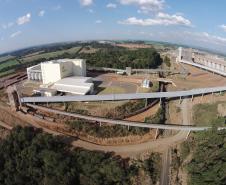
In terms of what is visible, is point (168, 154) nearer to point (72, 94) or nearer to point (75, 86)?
point (72, 94)

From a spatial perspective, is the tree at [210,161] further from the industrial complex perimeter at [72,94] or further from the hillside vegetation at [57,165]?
the industrial complex perimeter at [72,94]

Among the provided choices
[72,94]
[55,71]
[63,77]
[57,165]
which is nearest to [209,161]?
[57,165]

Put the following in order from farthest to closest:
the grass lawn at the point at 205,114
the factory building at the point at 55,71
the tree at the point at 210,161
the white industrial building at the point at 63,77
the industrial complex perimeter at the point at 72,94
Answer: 1. the factory building at the point at 55,71
2. the white industrial building at the point at 63,77
3. the grass lawn at the point at 205,114
4. the industrial complex perimeter at the point at 72,94
5. the tree at the point at 210,161

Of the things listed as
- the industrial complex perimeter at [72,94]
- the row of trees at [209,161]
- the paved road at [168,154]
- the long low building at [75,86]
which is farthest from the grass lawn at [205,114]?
the long low building at [75,86]

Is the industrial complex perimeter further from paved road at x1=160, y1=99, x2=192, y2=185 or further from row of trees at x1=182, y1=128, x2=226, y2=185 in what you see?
row of trees at x1=182, y1=128, x2=226, y2=185

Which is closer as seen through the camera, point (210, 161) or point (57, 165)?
point (210, 161)

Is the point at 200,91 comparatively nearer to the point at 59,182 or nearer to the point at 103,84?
the point at 103,84
